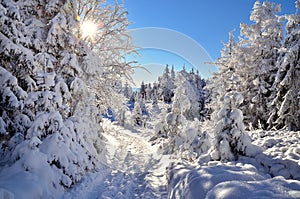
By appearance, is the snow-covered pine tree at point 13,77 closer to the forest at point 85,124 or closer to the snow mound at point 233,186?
the forest at point 85,124

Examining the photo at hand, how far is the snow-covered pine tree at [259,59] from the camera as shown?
54.6 feet

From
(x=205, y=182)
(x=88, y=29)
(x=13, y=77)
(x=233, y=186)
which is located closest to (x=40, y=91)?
(x=13, y=77)

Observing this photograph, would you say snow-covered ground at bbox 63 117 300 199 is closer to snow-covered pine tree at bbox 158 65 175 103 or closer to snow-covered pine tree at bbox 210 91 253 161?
snow-covered pine tree at bbox 210 91 253 161

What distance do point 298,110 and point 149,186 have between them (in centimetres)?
929

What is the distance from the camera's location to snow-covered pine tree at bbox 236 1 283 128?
1664cm

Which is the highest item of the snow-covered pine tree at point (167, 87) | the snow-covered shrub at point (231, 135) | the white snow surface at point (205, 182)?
the snow-covered pine tree at point (167, 87)

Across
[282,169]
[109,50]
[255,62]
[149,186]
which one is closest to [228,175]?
[282,169]

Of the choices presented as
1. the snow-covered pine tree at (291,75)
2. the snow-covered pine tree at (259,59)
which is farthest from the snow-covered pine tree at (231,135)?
the snow-covered pine tree at (259,59)

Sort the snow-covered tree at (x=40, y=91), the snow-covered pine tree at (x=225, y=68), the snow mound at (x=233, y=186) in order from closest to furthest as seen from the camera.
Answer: the snow mound at (x=233, y=186) → the snow-covered tree at (x=40, y=91) → the snow-covered pine tree at (x=225, y=68)

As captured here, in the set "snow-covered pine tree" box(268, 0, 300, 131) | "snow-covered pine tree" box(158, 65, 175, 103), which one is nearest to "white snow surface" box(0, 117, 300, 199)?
"snow-covered pine tree" box(268, 0, 300, 131)

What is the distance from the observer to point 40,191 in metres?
4.73

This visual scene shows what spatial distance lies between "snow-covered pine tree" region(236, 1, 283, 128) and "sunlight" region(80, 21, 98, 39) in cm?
1250

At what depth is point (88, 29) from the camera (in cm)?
1098

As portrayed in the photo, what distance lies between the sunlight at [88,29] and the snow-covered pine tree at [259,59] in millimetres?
12501
